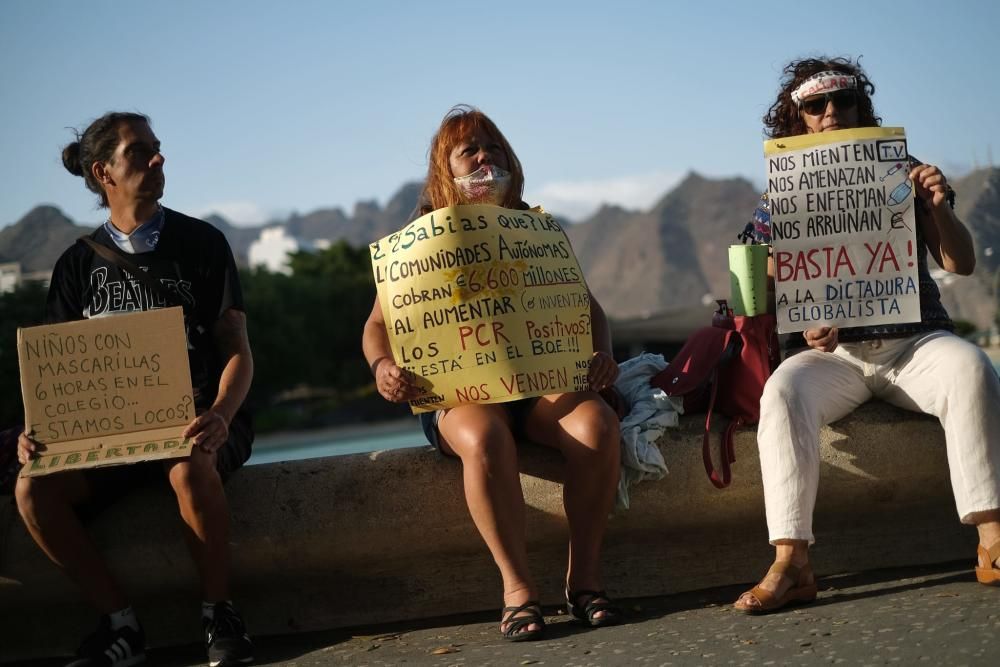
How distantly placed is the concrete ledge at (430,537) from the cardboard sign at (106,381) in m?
0.33

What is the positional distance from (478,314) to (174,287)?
1.10m

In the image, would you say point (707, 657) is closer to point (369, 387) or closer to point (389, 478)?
point (389, 478)

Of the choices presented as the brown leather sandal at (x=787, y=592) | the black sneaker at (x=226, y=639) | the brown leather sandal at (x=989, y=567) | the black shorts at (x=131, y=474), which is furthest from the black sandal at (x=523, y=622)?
the brown leather sandal at (x=989, y=567)

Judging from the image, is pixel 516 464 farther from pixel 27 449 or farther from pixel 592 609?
pixel 27 449

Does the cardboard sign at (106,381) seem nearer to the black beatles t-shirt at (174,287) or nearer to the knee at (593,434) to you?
the black beatles t-shirt at (174,287)

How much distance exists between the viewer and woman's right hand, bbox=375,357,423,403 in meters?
3.90

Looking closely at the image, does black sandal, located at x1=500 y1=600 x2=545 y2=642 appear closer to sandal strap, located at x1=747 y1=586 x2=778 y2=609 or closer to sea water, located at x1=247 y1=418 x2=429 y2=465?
sandal strap, located at x1=747 y1=586 x2=778 y2=609

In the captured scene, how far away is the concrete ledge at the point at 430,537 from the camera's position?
4.04 m

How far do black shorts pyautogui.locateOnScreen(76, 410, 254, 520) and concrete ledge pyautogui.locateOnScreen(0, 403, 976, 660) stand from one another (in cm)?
5

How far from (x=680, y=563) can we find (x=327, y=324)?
39.2 m

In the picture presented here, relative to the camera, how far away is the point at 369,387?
42.3m

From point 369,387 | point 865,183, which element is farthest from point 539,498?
point 369,387

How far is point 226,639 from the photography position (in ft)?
12.3

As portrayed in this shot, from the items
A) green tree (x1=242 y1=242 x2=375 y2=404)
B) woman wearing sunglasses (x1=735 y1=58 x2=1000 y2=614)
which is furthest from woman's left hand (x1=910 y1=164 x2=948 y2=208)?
green tree (x1=242 y1=242 x2=375 y2=404)
